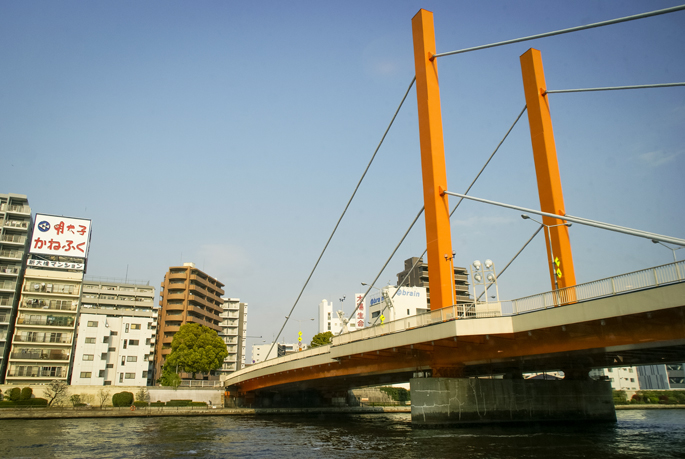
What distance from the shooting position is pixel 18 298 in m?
70.9

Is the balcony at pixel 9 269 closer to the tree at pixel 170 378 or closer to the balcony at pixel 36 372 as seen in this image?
the balcony at pixel 36 372

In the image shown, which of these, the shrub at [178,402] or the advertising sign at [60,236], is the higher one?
the advertising sign at [60,236]

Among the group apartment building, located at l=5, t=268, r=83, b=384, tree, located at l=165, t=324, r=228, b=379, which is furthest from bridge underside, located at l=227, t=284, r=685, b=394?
apartment building, located at l=5, t=268, r=83, b=384

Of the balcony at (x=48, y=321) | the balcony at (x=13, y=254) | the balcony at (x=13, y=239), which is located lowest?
the balcony at (x=48, y=321)

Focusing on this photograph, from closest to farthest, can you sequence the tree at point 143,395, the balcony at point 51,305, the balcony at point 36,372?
the tree at point 143,395
the balcony at point 36,372
the balcony at point 51,305

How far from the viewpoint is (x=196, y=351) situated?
73.9 meters

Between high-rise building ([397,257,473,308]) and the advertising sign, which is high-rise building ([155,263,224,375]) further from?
high-rise building ([397,257,473,308])

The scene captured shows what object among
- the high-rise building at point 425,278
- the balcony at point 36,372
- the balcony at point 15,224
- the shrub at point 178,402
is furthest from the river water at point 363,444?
the high-rise building at point 425,278

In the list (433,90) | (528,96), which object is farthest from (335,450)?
(528,96)

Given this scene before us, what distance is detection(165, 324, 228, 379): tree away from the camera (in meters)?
73.4

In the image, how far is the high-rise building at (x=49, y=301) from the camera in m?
65.6

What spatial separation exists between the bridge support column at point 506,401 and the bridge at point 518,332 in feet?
0.23

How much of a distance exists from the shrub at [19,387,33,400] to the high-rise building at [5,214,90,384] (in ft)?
23.6

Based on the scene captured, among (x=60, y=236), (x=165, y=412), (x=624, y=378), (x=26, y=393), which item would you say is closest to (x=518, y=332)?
(x=165, y=412)
